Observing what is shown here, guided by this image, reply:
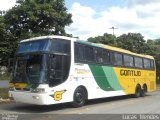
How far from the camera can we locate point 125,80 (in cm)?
2192

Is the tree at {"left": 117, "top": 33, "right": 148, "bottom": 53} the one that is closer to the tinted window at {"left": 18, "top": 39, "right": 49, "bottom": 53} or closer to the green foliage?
the green foliage

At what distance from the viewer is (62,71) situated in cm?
1542

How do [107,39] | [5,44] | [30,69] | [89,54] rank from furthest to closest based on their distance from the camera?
[107,39] → [5,44] → [89,54] → [30,69]

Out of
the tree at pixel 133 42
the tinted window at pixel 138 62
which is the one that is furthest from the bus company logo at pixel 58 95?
the tree at pixel 133 42

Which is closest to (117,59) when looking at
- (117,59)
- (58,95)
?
(117,59)

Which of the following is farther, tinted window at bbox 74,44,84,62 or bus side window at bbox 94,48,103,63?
bus side window at bbox 94,48,103,63

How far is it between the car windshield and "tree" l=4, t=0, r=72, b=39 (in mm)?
6056

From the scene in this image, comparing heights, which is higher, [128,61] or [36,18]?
[36,18]

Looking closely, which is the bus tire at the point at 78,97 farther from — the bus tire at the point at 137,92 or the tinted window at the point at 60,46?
the bus tire at the point at 137,92

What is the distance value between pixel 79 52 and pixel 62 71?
185 centimetres

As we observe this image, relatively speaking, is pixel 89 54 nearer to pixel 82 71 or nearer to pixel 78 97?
pixel 82 71

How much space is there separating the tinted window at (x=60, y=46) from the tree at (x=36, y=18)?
578cm

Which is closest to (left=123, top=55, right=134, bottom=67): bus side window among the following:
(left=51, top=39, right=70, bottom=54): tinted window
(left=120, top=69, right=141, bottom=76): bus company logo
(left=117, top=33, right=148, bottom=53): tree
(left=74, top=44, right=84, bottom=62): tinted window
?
(left=120, top=69, right=141, bottom=76): bus company logo

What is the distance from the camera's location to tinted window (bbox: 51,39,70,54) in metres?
15.2
